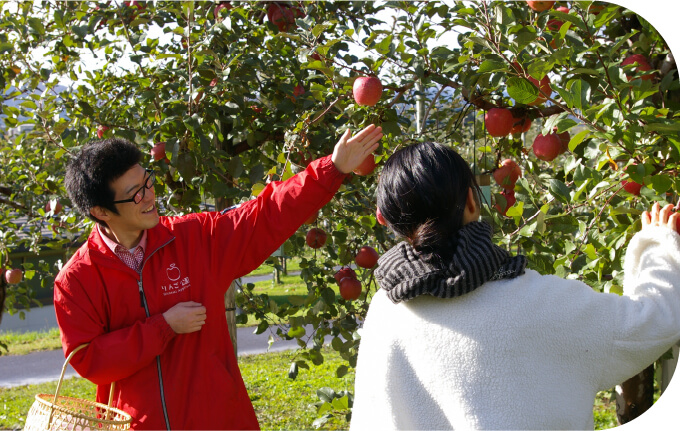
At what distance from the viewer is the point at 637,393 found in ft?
7.86

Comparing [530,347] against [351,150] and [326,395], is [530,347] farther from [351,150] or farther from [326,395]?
[326,395]

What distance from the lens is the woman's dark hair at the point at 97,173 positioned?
5.20 feet

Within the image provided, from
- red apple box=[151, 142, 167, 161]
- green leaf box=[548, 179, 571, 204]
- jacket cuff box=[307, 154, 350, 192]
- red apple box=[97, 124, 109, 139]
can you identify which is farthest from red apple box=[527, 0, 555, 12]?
red apple box=[97, 124, 109, 139]

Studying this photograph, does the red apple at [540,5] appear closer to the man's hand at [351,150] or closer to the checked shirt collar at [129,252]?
the man's hand at [351,150]

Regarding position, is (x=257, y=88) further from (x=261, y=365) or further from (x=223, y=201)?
(x=261, y=365)

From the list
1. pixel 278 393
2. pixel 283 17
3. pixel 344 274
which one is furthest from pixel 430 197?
pixel 278 393

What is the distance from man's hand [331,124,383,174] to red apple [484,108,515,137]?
1.64 ft

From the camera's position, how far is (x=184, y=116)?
7.21ft

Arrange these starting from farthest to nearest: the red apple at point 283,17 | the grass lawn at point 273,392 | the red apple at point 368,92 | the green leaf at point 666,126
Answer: the grass lawn at point 273,392, the red apple at point 283,17, the red apple at point 368,92, the green leaf at point 666,126

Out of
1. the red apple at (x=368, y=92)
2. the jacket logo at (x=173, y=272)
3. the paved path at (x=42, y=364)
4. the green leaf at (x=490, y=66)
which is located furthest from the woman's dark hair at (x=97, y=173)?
the paved path at (x=42, y=364)

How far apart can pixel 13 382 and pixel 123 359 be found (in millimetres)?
5802

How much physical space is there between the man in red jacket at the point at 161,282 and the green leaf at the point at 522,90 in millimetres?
374

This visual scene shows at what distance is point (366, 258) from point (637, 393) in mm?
1171

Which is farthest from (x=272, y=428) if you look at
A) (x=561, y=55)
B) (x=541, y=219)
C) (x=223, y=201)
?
(x=561, y=55)
